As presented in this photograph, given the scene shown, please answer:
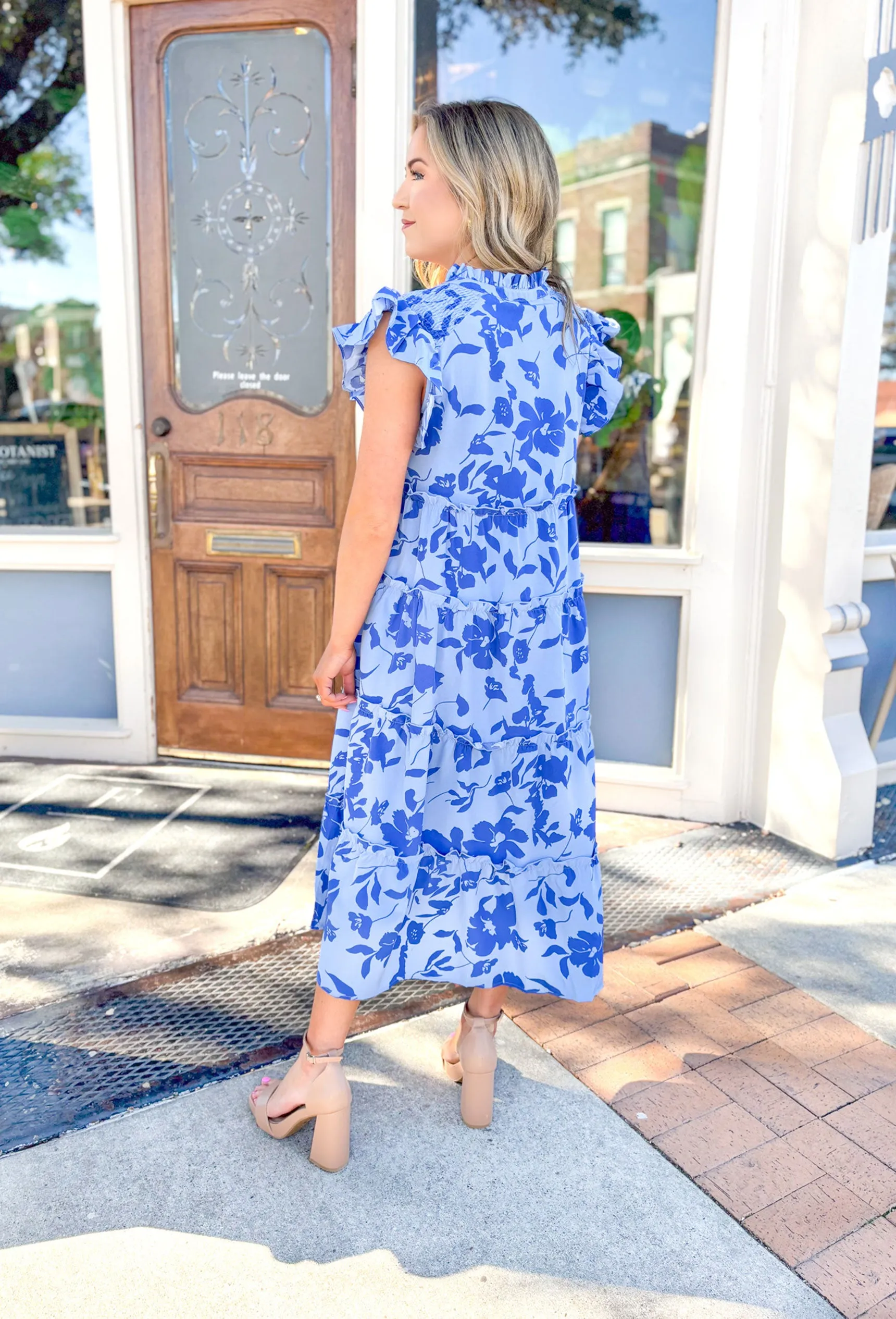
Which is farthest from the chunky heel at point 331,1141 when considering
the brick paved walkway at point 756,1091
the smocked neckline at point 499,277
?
the smocked neckline at point 499,277

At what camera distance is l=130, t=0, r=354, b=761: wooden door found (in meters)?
3.66

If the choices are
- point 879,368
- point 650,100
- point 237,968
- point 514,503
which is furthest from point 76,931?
point 650,100

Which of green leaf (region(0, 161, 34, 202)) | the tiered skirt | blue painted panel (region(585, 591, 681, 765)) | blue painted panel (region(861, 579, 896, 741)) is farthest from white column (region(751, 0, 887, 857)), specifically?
green leaf (region(0, 161, 34, 202))

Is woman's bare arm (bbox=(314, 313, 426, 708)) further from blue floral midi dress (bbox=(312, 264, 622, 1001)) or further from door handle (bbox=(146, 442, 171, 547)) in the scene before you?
door handle (bbox=(146, 442, 171, 547))

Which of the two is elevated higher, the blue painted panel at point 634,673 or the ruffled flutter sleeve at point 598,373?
the ruffled flutter sleeve at point 598,373

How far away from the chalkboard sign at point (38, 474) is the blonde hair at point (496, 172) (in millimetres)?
2760

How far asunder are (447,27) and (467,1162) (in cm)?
340

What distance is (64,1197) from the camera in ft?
6.12

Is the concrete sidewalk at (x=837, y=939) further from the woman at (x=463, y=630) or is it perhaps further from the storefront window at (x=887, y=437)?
the storefront window at (x=887, y=437)

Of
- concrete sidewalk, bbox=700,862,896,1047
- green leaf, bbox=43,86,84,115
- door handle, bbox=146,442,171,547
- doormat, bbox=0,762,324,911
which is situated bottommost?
concrete sidewalk, bbox=700,862,896,1047

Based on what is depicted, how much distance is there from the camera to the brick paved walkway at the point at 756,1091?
71.4 inches

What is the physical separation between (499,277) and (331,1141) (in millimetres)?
1574

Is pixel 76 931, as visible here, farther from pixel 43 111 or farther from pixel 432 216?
pixel 43 111

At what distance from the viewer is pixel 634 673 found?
374cm
